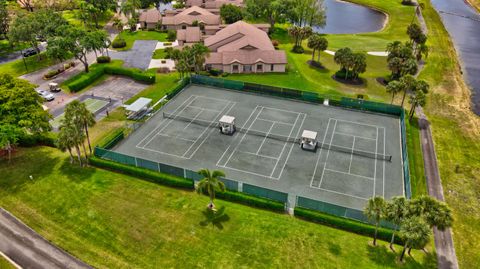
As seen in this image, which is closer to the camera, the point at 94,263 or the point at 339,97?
the point at 94,263

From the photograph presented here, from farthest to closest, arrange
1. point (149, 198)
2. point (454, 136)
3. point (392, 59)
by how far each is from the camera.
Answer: point (392, 59), point (454, 136), point (149, 198)

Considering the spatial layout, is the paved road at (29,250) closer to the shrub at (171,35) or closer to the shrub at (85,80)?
the shrub at (85,80)

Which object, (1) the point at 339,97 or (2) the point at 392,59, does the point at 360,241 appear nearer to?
(1) the point at 339,97

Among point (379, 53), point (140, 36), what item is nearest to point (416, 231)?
point (379, 53)

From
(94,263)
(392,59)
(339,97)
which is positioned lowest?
(94,263)

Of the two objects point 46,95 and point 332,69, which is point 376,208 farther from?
point 46,95

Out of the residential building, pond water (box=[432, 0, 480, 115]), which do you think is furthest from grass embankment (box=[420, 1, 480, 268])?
the residential building

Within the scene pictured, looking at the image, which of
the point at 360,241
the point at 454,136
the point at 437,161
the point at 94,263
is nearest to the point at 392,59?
the point at 454,136
